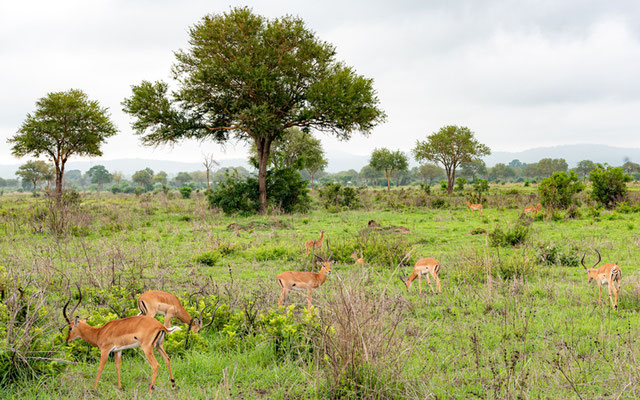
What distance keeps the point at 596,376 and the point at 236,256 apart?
9.29m

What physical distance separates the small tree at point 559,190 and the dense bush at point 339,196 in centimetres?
1213

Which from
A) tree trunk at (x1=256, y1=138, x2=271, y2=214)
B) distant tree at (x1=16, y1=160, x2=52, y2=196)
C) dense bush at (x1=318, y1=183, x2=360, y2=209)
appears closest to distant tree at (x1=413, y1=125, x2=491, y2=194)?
dense bush at (x1=318, y1=183, x2=360, y2=209)

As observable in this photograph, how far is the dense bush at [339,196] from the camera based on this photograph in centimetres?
2953

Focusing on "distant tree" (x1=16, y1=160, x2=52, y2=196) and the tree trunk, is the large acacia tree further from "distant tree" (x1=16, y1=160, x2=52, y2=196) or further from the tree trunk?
"distant tree" (x1=16, y1=160, x2=52, y2=196)

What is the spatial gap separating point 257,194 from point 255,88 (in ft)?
22.6

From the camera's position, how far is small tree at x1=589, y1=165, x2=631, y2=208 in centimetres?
2494

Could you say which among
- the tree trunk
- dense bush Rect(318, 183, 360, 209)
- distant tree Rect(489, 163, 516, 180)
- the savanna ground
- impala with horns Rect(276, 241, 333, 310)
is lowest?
the savanna ground

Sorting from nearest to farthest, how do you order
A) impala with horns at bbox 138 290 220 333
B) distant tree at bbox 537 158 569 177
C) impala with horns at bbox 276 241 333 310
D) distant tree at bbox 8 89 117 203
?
impala with horns at bbox 138 290 220 333
impala with horns at bbox 276 241 333 310
distant tree at bbox 8 89 117 203
distant tree at bbox 537 158 569 177

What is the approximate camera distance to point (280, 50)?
78.1 ft

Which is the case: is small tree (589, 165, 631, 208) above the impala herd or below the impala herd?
above

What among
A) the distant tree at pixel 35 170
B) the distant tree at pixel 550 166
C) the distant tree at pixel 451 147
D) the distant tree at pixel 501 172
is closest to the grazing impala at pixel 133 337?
the distant tree at pixel 451 147

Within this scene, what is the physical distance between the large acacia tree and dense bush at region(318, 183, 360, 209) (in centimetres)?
579

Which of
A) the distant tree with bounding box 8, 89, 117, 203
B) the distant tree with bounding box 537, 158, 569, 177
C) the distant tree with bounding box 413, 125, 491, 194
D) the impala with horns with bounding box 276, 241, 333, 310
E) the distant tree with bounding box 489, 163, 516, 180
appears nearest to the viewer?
the impala with horns with bounding box 276, 241, 333, 310

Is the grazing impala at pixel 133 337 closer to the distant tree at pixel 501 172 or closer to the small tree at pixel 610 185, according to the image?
the small tree at pixel 610 185
